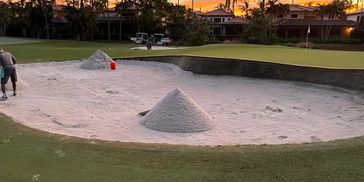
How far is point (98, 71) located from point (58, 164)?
54.0 feet

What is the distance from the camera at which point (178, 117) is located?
9.80 m

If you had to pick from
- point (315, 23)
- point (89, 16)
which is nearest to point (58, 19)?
point (89, 16)

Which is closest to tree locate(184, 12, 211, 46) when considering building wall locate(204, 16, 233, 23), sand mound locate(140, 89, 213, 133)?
building wall locate(204, 16, 233, 23)

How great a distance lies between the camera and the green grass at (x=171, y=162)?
218 inches

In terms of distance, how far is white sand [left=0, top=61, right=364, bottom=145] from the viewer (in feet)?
31.0

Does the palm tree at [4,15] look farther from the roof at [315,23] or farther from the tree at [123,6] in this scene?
the roof at [315,23]

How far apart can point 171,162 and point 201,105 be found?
24.1ft

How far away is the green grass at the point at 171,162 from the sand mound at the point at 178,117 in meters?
2.16

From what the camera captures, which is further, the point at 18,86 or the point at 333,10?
the point at 333,10

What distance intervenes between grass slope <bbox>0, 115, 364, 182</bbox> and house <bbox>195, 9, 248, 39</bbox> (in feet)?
178

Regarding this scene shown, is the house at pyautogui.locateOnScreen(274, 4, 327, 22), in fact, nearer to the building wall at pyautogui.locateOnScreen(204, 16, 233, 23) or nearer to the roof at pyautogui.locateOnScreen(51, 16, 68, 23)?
the building wall at pyautogui.locateOnScreen(204, 16, 233, 23)

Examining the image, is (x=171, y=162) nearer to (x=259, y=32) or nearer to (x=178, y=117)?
(x=178, y=117)

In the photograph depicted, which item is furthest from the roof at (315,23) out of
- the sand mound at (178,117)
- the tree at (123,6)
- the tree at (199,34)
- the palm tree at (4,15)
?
the sand mound at (178,117)

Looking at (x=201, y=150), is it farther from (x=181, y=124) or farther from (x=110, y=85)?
(x=110, y=85)
